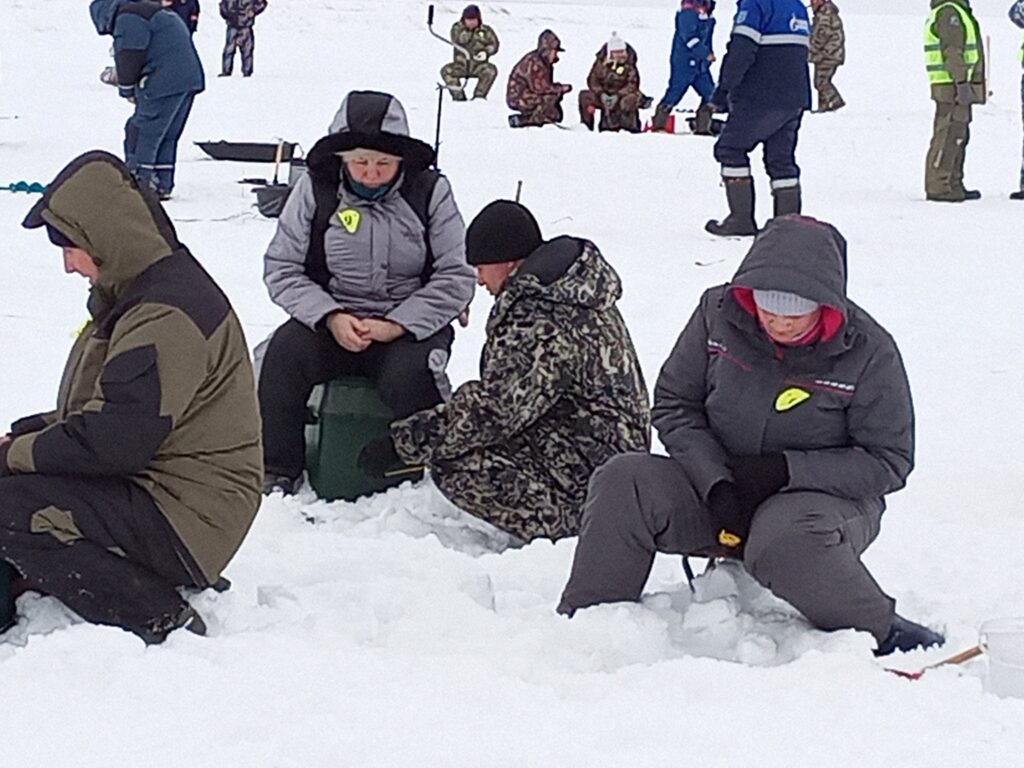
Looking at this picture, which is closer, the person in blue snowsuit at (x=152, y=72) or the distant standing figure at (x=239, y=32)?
the person in blue snowsuit at (x=152, y=72)

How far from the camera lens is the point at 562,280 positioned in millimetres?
3771

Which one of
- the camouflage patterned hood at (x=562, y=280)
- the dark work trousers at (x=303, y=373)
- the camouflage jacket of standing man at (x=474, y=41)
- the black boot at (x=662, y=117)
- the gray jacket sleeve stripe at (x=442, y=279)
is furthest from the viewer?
the camouflage jacket of standing man at (x=474, y=41)

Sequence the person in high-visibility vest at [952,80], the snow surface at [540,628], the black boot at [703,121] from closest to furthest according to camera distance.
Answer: the snow surface at [540,628], the person in high-visibility vest at [952,80], the black boot at [703,121]

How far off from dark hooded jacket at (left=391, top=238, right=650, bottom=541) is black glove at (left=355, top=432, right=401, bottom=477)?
5 cm

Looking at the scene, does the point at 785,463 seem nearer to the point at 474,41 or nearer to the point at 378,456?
the point at 378,456

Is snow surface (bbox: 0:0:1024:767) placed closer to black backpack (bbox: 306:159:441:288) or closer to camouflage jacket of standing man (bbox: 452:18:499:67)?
black backpack (bbox: 306:159:441:288)

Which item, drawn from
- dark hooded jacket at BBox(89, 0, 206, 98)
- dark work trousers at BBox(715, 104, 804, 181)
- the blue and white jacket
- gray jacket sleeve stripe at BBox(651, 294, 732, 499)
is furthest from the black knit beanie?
dark hooded jacket at BBox(89, 0, 206, 98)

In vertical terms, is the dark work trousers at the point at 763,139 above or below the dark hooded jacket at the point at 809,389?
below

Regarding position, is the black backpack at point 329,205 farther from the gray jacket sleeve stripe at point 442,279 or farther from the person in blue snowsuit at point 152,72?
the person in blue snowsuit at point 152,72

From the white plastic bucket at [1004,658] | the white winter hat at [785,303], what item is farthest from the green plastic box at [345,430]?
the white plastic bucket at [1004,658]

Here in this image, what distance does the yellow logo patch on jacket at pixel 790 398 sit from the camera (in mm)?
3285

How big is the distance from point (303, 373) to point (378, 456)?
399 millimetres

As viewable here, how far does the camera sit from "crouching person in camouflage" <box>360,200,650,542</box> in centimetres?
378

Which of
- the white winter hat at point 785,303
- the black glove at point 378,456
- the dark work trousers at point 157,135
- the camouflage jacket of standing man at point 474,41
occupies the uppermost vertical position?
the white winter hat at point 785,303
